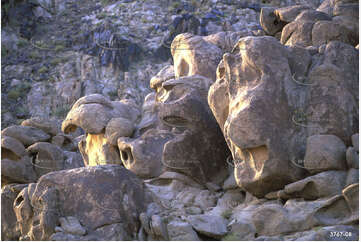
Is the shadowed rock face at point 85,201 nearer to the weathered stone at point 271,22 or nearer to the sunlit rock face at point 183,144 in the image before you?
→ the sunlit rock face at point 183,144

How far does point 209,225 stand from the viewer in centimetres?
1327

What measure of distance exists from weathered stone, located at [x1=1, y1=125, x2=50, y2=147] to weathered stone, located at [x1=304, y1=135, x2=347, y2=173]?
8483 millimetres

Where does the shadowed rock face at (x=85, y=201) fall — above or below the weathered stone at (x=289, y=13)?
below

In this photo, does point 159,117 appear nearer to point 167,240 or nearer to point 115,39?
point 167,240

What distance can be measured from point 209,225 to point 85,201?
2.39 m

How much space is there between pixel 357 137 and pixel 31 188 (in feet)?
20.8

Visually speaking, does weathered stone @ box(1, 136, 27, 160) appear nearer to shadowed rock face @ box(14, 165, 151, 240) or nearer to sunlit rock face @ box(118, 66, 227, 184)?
sunlit rock face @ box(118, 66, 227, 184)

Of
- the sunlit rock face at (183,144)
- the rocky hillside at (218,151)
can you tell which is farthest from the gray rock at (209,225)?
the sunlit rock face at (183,144)

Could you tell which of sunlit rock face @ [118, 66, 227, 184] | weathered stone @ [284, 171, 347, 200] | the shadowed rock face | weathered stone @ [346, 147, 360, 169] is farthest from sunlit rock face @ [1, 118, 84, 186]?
weathered stone @ [346, 147, 360, 169]

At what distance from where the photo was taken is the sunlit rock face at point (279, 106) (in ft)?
45.1

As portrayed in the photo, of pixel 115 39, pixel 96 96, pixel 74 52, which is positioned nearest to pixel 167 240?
pixel 96 96

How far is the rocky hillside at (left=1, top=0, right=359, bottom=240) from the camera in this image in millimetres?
13266

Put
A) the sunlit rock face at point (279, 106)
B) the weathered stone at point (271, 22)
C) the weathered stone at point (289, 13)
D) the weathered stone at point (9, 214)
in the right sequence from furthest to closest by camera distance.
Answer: the weathered stone at point (271, 22), the weathered stone at point (289, 13), the weathered stone at point (9, 214), the sunlit rock face at point (279, 106)

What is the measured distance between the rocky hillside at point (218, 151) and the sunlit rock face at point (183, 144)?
23 millimetres
